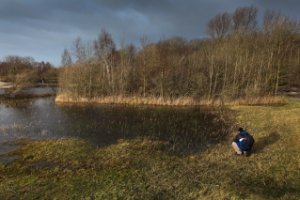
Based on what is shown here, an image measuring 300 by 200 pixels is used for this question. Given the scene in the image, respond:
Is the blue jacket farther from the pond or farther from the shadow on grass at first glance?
the pond

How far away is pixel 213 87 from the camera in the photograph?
3772 cm

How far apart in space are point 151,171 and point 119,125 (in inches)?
449

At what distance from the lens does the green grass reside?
399 inches

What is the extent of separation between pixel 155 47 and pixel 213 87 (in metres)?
10.4

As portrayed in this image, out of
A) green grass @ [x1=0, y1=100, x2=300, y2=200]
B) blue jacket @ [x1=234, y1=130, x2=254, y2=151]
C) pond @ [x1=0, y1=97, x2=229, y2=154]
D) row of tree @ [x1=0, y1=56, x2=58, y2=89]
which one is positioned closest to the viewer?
green grass @ [x1=0, y1=100, x2=300, y2=200]

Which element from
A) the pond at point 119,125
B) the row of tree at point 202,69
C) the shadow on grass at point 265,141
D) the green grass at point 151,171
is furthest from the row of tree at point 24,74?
the shadow on grass at point 265,141

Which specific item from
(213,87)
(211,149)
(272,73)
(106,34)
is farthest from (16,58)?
(211,149)

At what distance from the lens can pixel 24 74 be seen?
4956cm

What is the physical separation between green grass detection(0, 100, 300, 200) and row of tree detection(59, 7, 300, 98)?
19988 mm

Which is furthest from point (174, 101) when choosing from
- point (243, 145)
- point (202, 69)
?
point (243, 145)

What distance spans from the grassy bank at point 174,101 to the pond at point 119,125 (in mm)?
3331

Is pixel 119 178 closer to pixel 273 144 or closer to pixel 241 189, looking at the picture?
pixel 241 189

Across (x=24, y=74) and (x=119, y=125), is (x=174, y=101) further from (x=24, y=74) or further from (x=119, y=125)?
(x=24, y=74)

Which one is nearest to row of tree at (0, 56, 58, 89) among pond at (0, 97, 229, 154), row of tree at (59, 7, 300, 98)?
row of tree at (59, 7, 300, 98)
